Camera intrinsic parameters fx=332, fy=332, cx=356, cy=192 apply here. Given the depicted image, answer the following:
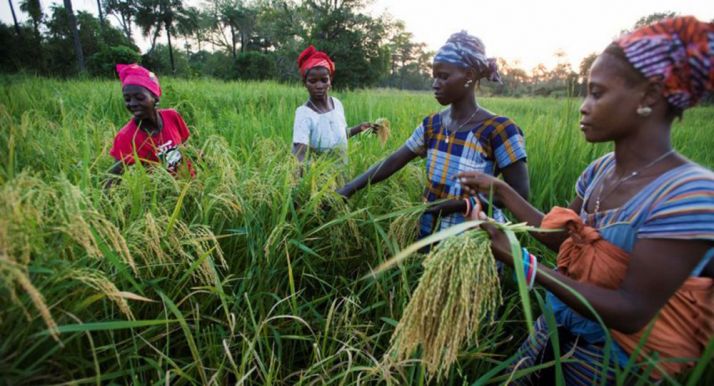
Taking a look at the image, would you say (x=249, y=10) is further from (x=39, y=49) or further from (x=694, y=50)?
(x=694, y=50)

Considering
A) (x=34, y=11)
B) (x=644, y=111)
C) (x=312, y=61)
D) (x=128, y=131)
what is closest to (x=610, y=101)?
(x=644, y=111)

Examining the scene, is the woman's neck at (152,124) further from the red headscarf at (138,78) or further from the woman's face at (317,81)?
the woman's face at (317,81)

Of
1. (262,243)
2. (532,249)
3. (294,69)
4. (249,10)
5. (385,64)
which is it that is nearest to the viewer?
(262,243)

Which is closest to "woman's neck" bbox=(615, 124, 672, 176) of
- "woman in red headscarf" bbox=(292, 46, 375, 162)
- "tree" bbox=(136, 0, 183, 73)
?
"woman in red headscarf" bbox=(292, 46, 375, 162)

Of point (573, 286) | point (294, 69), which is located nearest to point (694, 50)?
point (573, 286)

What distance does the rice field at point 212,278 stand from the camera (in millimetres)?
935

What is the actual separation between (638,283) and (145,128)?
116 inches

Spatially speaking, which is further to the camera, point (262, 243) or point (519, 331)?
point (519, 331)

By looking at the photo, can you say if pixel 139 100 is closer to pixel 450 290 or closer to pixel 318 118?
pixel 318 118

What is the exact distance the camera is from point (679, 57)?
93cm

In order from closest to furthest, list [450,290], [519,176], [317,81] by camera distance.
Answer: [450,290] < [519,176] < [317,81]

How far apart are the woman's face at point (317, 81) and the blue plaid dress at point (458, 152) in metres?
1.31

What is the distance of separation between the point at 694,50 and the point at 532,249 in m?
1.38

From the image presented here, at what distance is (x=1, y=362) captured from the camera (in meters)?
0.84
